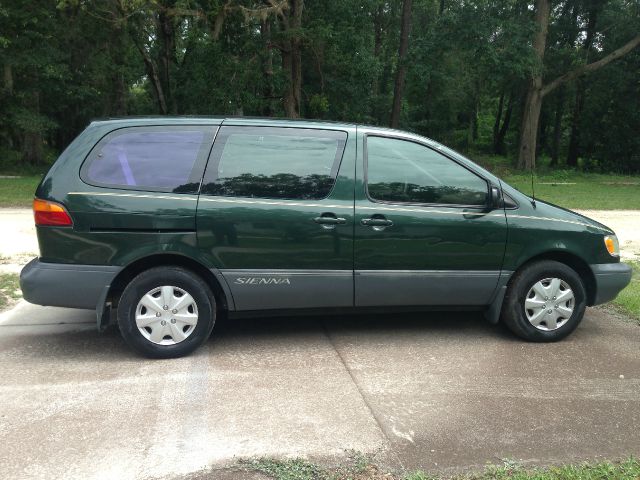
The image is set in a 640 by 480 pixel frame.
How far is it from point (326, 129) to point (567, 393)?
2.61m

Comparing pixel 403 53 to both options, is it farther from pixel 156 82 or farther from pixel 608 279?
pixel 608 279

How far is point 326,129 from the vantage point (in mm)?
4570

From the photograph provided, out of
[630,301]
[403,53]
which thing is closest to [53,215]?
[630,301]

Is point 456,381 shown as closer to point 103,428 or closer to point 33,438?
point 103,428

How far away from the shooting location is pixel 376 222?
4.46 meters

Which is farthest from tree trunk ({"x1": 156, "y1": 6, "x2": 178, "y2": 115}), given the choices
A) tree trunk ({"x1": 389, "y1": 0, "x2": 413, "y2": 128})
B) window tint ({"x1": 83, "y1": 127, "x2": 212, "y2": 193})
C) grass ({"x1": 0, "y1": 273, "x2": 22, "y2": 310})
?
window tint ({"x1": 83, "y1": 127, "x2": 212, "y2": 193})

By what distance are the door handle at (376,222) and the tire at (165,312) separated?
131cm

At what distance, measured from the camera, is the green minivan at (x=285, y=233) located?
421 cm

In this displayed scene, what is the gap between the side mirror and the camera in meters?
4.63

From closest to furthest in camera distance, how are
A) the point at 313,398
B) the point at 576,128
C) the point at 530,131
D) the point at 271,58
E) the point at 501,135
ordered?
the point at 313,398
the point at 271,58
the point at 530,131
the point at 576,128
the point at 501,135

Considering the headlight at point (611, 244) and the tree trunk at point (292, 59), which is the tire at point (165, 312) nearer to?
the headlight at point (611, 244)

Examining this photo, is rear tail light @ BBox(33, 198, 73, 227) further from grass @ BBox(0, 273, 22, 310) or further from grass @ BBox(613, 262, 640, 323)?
grass @ BBox(613, 262, 640, 323)

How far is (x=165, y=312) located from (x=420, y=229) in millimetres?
2057

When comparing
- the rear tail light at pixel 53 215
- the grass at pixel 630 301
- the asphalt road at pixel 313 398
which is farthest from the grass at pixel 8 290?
the grass at pixel 630 301
